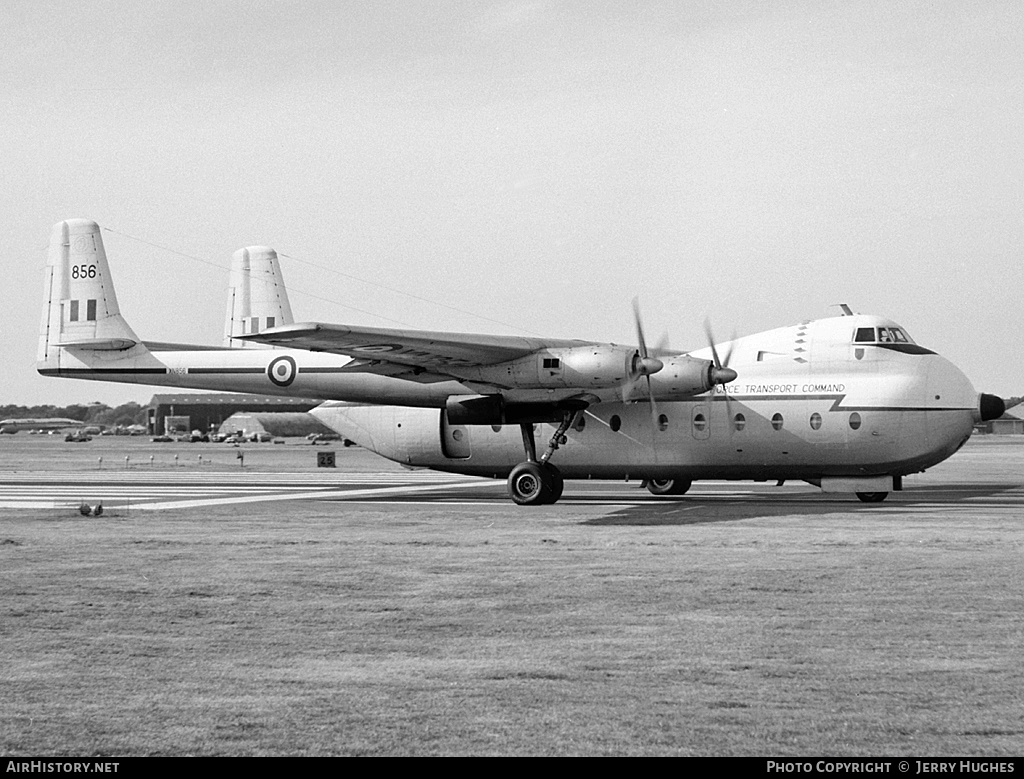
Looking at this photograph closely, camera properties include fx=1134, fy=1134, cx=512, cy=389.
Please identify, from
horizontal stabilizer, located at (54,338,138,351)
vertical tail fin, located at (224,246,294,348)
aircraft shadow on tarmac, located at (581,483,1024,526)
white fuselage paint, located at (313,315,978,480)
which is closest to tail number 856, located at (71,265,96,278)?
horizontal stabilizer, located at (54,338,138,351)

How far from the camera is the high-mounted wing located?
2298 cm

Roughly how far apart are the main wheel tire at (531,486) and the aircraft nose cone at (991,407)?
34.7ft

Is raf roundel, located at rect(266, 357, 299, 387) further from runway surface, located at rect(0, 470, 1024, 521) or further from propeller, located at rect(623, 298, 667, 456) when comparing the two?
propeller, located at rect(623, 298, 667, 456)

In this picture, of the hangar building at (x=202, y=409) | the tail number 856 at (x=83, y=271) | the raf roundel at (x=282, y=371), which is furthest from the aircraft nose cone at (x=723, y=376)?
the hangar building at (x=202, y=409)

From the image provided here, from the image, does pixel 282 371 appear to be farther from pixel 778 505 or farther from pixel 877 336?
pixel 877 336

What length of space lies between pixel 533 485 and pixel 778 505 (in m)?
6.00

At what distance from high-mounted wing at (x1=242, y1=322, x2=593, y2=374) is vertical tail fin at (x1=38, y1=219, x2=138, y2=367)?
385 inches

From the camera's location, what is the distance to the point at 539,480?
2828 centimetres

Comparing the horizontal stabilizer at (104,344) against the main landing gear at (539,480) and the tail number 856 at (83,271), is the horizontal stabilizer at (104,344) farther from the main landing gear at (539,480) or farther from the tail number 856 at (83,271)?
the main landing gear at (539,480)

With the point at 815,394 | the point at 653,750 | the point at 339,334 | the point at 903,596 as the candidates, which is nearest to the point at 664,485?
the point at 815,394

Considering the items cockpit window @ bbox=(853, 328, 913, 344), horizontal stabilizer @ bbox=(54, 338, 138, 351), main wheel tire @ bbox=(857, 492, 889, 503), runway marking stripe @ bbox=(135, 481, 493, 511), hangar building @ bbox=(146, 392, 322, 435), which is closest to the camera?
cockpit window @ bbox=(853, 328, 913, 344)

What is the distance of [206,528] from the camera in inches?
848

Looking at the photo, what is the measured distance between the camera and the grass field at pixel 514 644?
7188 mm

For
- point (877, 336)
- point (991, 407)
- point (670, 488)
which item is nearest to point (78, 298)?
point (670, 488)
